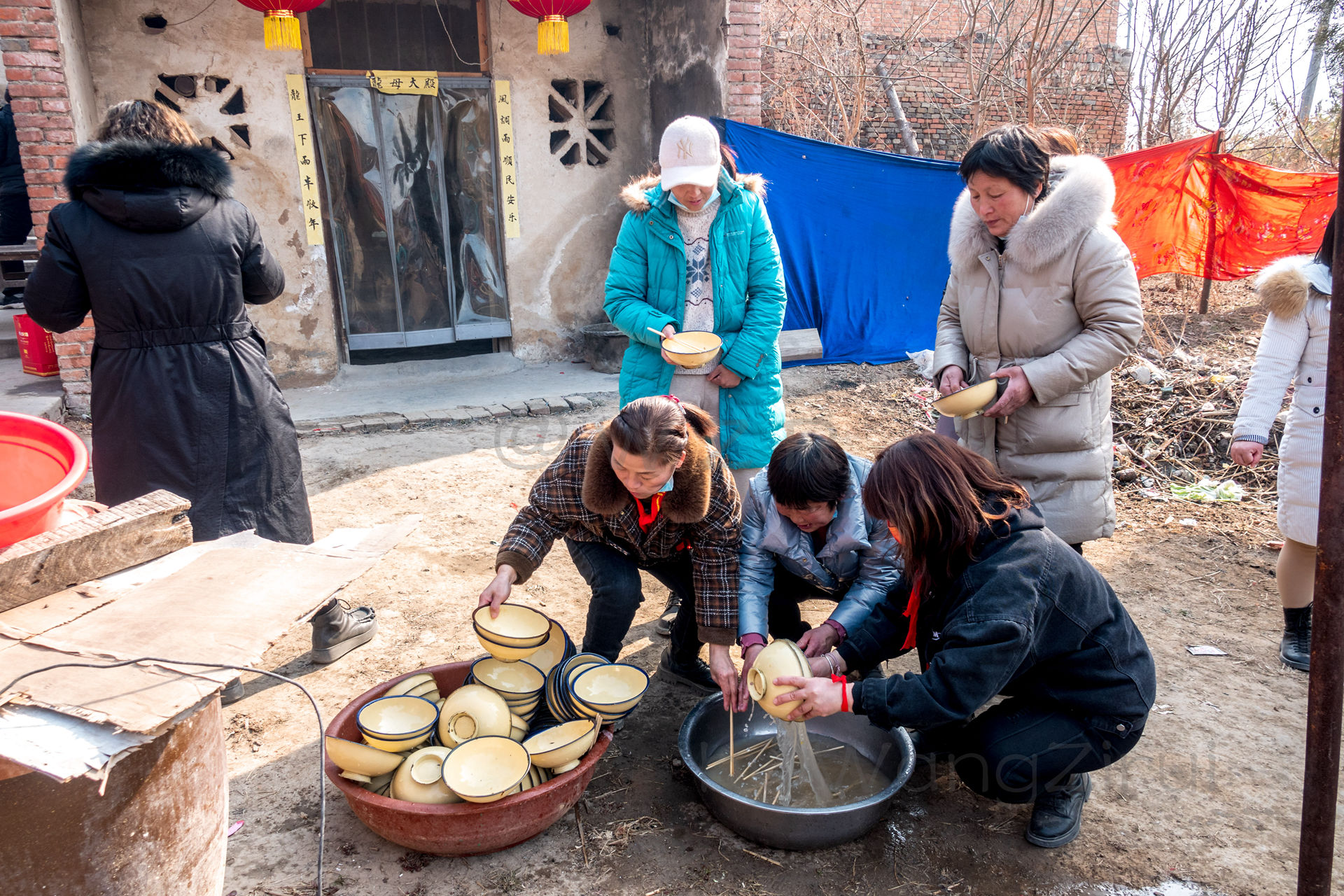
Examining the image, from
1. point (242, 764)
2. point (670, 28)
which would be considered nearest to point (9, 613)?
point (242, 764)

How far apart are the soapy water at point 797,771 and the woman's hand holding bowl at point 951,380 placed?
46.3 inches

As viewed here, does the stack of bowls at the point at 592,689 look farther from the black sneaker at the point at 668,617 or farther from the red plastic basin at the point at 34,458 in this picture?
the red plastic basin at the point at 34,458

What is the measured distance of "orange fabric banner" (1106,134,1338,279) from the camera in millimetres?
6578

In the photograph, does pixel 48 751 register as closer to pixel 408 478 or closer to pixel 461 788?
pixel 461 788

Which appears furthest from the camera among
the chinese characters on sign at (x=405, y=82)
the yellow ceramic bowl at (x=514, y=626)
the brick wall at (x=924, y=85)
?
the brick wall at (x=924, y=85)

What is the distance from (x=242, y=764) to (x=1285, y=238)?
7.97m

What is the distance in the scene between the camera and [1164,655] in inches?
128

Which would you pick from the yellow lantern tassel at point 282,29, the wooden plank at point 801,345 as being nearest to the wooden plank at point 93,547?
the yellow lantern tassel at point 282,29

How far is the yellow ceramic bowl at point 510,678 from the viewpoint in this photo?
7.99 ft

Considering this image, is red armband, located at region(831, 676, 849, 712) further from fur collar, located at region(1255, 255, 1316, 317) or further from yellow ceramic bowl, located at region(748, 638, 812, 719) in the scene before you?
fur collar, located at region(1255, 255, 1316, 317)

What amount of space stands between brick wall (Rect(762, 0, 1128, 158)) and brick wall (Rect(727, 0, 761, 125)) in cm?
255

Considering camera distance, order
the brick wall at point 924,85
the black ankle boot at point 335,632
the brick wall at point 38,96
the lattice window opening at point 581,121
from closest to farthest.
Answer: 1. the black ankle boot at point 335,632
2. the brick wall at point 38,96
3. the lattice window opening at point 581,121
4. the brick wall at point 924,85

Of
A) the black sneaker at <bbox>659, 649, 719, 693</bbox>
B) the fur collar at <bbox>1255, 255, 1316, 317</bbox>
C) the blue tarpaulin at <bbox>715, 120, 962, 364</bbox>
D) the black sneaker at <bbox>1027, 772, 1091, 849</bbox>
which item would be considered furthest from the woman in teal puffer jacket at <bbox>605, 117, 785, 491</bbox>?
the blue tarpaulin at <bbox>715, 120, 962, 364</bbox>

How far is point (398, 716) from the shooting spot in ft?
7.54
